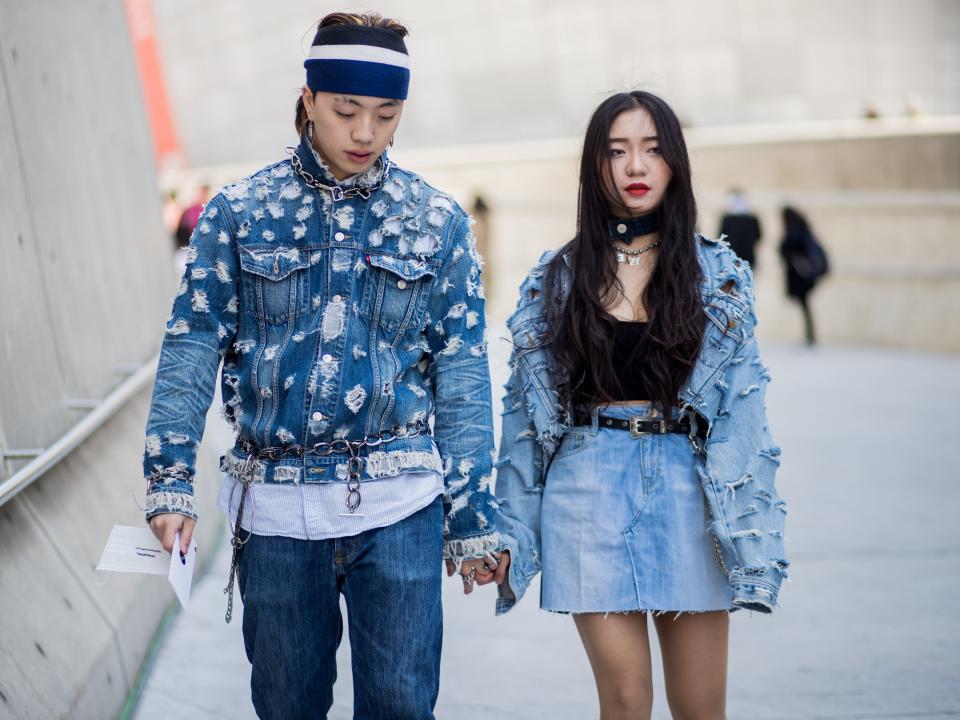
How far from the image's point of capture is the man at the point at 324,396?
2.89 meters

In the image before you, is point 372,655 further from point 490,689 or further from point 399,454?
point 490,689

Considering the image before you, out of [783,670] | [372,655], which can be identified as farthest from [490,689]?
[372,655]

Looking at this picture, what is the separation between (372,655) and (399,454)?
1.57 ft

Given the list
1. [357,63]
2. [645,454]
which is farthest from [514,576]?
[357,63]

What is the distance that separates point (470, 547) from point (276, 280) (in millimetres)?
811

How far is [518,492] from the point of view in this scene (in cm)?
354

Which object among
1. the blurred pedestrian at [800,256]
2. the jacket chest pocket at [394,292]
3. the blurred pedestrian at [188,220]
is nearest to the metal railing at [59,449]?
the jacket chest pocket at [394,292]

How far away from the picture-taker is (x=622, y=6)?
2803 centimetres

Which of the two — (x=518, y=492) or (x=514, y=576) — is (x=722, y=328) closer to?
(x=518, y=492)

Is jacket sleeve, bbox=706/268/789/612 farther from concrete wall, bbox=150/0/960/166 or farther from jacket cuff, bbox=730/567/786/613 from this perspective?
concrete wall, bbox=150/0/960/166

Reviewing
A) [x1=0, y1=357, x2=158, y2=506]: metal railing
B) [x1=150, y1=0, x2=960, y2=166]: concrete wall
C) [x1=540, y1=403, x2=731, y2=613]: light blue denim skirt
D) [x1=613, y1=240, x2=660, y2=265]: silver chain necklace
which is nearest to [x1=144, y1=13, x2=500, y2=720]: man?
[x1=540, y1=403, x2=731, y2=613]: light blue denim skirt

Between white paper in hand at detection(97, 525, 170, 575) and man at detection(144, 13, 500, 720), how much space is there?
7 cm

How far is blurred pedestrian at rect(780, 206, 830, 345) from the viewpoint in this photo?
51.2ft

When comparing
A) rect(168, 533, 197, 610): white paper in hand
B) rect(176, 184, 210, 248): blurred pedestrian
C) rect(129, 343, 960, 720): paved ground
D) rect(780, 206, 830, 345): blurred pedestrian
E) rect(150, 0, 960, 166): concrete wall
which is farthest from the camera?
rect(150, 0, 960, 166): concrete wall
